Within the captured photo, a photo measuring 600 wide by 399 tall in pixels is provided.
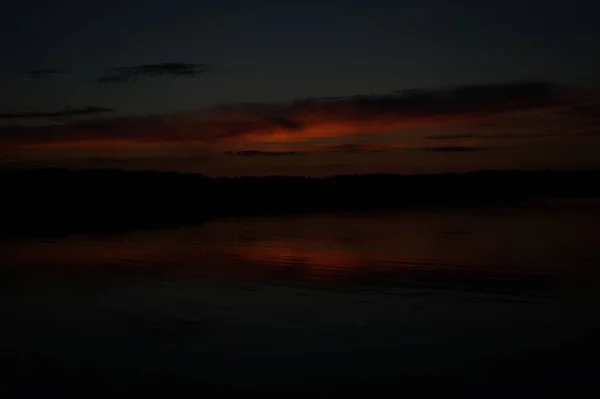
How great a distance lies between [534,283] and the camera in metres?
12.4

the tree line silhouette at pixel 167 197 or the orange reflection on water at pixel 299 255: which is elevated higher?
the tree line silhouette at pixel 167 197

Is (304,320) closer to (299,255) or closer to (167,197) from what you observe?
(299,255)

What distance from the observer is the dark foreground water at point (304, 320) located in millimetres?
7410

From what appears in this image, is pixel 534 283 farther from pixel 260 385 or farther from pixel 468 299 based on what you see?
pixel 260 385

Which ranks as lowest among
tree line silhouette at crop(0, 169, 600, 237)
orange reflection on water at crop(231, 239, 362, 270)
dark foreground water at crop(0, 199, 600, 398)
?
dark foreground water at crop(0, 199, 600, 398)

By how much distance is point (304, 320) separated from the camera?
989 centimetres

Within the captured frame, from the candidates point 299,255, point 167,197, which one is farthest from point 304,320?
point 167,197

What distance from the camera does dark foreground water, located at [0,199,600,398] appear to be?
7410 millimetres

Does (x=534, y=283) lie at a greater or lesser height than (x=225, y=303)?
greater

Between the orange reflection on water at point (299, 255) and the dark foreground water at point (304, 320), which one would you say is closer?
the dark foreground water at point (304, 320)

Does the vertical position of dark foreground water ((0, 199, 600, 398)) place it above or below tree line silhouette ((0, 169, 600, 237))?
below

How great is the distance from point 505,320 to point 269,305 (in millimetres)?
3143

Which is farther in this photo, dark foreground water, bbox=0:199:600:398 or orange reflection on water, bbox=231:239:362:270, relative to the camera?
orange reflection on water, bbox=231:239:362:270

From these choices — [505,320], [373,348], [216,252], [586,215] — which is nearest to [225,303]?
[373,348]
